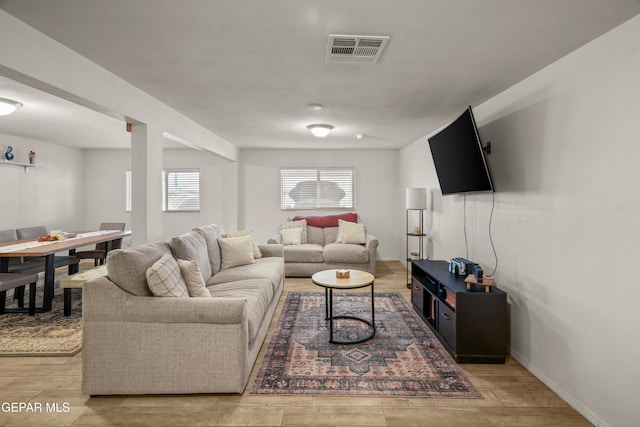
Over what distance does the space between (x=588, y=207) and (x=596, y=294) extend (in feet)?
1.78

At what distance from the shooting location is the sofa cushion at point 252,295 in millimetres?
2568

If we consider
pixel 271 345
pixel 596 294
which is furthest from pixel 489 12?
pixel 271 345

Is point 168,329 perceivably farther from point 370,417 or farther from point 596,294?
point 596,294

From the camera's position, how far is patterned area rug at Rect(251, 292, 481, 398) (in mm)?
2348

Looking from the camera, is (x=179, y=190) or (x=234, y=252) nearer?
(x=234, y=252)

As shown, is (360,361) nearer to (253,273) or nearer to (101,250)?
(253,273)

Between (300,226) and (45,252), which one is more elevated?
(300,226)

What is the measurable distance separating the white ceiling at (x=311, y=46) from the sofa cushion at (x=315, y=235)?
9.36 ft

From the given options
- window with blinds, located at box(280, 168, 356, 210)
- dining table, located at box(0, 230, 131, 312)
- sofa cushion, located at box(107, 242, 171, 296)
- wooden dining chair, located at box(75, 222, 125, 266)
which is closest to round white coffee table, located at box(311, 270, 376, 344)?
sofa cushion, located at box(107, 242, 171, 296)

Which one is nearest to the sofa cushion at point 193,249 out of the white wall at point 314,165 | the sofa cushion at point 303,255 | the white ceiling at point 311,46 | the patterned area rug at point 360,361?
the patterned area rug at point 360,361

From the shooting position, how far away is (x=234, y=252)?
3.97m

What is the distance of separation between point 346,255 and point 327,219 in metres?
1.09

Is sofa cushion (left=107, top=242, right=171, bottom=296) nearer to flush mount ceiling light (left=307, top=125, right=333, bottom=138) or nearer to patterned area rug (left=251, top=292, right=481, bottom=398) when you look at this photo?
patterned area rug (left=251, top=292, right=481, bottom=398)

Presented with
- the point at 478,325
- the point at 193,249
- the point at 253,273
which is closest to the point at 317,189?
the point at 253,273
